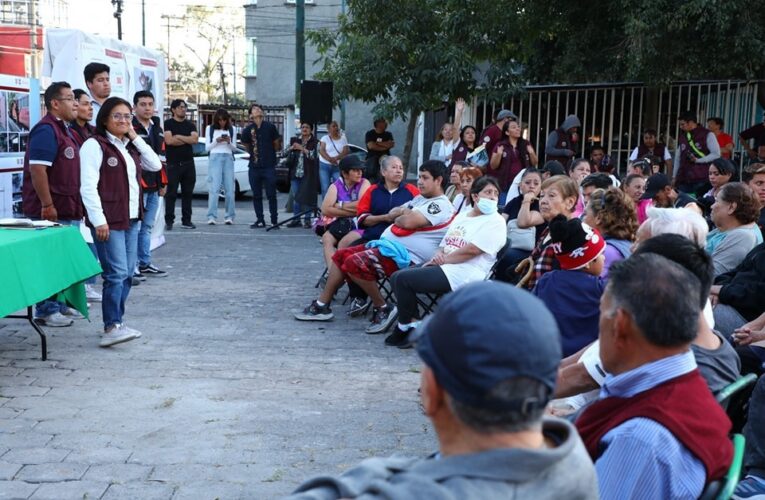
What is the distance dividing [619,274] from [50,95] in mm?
6196

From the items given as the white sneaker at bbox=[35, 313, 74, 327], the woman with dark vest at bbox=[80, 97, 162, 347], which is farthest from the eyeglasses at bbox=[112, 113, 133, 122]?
the white sneaker at bbox=[35, 313, 74, 327]

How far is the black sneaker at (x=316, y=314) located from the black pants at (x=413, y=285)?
1.15 metres

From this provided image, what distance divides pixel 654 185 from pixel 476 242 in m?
1.97

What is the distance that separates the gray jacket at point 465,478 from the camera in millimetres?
1548

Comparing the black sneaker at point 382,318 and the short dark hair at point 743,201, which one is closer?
the short dark hair at point 743,201

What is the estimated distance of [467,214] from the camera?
7.30 m

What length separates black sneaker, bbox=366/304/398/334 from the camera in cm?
781

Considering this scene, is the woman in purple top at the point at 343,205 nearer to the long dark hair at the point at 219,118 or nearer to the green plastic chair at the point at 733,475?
the long dark hair at the point at 219,118

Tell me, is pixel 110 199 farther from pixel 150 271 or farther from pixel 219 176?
pixel 219 176

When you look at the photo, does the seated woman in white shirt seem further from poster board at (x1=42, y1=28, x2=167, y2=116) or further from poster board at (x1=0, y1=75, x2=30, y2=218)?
poster board at (x1=42, y1=28, x2=167, y2=116)

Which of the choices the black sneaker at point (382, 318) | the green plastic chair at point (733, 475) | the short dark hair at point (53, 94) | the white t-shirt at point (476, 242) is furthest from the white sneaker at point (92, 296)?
Result: the green plastic chair at point (733, 475)

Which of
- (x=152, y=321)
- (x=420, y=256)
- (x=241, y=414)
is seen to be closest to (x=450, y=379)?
(x=241, y=414)

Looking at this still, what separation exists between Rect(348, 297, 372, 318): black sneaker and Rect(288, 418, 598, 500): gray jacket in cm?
682

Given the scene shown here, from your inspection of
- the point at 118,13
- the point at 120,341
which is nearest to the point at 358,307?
the point at 120,341
